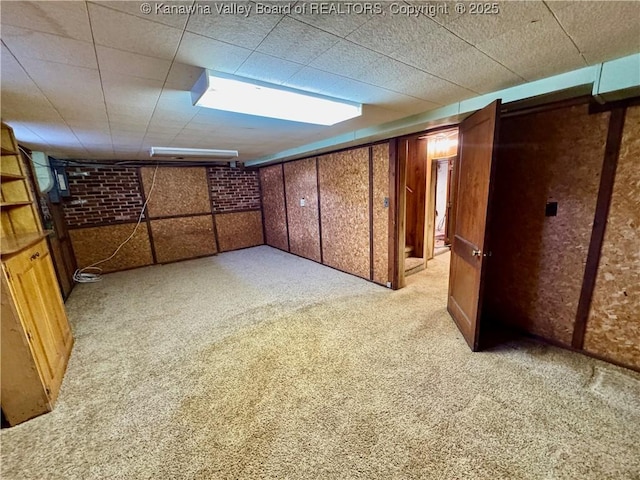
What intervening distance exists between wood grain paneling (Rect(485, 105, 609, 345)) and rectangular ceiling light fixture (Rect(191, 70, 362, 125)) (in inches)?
59.3

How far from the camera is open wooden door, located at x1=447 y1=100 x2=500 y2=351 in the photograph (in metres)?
1.97

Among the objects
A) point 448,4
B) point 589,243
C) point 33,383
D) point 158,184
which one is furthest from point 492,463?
point 158,184

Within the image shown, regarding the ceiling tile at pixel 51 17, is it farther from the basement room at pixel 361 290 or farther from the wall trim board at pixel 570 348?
the wall trim board at pixel 570 348

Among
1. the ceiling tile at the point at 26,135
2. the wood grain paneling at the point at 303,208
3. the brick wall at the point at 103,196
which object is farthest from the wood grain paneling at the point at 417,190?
the ceiling tile at the point at 26,135

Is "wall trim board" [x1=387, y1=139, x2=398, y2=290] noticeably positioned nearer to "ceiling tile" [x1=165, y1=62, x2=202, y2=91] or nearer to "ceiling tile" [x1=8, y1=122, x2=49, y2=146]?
"ceiling tile" [x1=165, y1=62, x2=202, y2=91]

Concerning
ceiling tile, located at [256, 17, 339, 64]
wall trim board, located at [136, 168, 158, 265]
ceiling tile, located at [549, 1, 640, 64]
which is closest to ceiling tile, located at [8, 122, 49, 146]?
wall trim board, located at [136, 168, 158, 265]

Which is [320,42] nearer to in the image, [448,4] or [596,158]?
[448,4]

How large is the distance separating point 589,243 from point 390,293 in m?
1.94

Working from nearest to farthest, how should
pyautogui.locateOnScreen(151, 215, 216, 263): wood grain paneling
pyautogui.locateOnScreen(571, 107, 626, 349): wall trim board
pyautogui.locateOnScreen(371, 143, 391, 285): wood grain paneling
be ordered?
1. pyautogui.locateOnScreen(571, 107, 626, 349): wall trim board
2. pyautogui.locateOnScreen(371, 143, 391, 285): wood grain paneling
3. pyautogui.locateOnScreen(151, 215, 216, 263): wood grain paneling

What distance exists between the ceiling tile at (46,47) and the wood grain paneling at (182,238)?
459 centimetres

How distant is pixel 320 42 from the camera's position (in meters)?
1.22

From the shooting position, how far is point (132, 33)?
1.09 metres

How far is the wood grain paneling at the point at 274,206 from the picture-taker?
574 centimetres

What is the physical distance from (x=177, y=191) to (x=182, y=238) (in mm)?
1004
